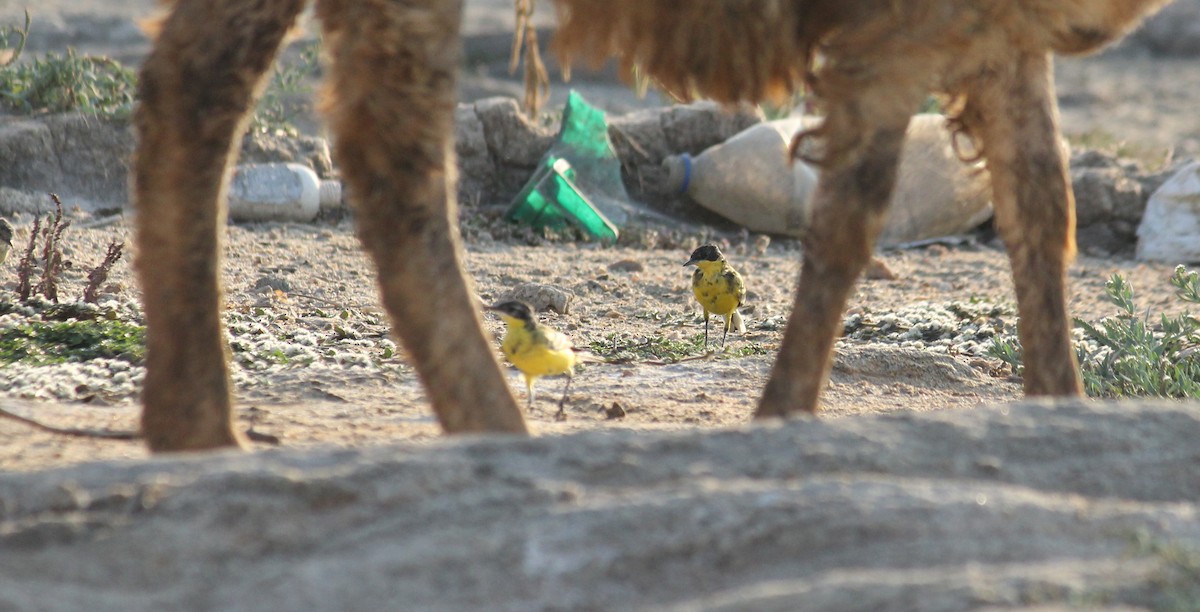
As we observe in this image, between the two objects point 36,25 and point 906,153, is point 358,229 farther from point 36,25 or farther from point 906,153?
point 36,25

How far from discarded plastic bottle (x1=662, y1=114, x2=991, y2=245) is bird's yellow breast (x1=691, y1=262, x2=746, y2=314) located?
107 inches

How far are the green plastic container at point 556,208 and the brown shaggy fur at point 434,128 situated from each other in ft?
14.8

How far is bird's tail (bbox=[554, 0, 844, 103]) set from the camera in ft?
10.8

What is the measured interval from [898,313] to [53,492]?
459 centimetres

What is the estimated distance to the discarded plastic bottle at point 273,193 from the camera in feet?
24.6

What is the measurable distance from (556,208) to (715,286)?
2.56 m

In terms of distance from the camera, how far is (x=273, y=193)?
7578 mm

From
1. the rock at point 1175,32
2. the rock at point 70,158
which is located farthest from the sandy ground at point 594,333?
the rock at point 1175,32

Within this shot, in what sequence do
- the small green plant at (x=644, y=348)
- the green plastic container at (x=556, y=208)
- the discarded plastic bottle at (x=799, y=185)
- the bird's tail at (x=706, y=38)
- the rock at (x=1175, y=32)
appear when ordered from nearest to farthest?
the bird's tail at (x=706, y=38) < the small green plant at (x=644, y=348) < the green plastic container at (x=556, y=208) < the discarded plastic bottle at (x=799, y=185) < the rock at (x=1175, y=32)

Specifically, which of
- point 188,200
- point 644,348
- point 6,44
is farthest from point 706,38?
point 6,44

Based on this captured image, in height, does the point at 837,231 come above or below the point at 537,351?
above

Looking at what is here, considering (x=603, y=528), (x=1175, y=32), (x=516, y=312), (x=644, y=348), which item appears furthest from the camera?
(x=1175, y=32)

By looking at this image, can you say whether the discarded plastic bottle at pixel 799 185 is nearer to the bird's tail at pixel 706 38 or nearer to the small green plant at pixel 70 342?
the small green plant at pixel 70 342

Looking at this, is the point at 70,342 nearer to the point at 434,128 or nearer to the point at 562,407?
the point at 562,407
